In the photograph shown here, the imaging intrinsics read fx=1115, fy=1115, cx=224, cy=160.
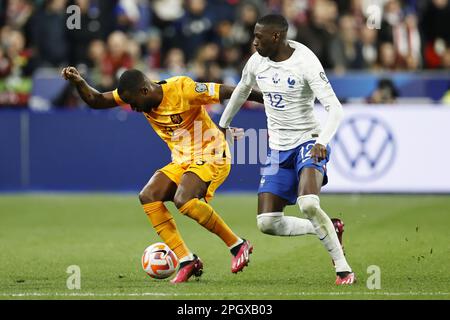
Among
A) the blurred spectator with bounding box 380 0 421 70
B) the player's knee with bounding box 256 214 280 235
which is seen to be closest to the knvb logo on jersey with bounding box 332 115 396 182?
the blurred spectator with bounding box 380 0 421 70

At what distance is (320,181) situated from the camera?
8805mm

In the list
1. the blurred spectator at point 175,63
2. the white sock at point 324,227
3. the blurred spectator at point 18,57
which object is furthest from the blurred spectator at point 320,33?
the white sock at point 324,227

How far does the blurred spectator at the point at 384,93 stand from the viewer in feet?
54.1

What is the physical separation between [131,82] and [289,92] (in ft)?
4.21

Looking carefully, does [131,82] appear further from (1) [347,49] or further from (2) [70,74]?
(1) [347,49]

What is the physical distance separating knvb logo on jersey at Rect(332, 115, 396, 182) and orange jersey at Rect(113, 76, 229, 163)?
6.57 m

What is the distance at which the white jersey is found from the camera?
29.0 feet

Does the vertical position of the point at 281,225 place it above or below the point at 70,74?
below

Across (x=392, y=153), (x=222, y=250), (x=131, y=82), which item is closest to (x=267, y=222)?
(x=131, y=82)

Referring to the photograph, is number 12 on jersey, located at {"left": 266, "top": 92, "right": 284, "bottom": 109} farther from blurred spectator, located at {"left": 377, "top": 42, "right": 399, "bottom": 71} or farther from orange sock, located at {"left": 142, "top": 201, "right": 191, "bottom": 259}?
blurred spectator, located at {"left": 377, "top": 42, "right": 399, "bottom": 71}

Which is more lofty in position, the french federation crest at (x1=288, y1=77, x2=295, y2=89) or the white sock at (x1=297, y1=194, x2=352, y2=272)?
the french federation crest at (x1=288, y1=77, x2=295, y2=89)

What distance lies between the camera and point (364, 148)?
15875 millimetres

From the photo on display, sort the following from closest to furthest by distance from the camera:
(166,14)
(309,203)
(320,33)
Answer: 1. (309,203)
2. (320,33)
3. (166,14)
